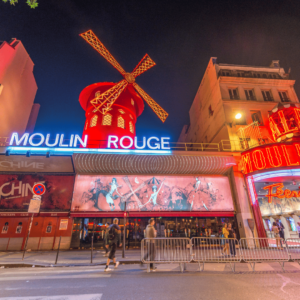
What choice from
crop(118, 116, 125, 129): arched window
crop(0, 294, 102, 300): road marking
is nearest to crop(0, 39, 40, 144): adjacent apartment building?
crop(118, 116, 125, 129): arched window

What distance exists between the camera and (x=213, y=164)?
1461 cm

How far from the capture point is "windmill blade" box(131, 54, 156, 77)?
75.6ft

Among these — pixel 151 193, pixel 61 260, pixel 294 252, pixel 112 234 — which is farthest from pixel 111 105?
pixel 294 252

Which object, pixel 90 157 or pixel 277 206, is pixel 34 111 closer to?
pixel 90 157

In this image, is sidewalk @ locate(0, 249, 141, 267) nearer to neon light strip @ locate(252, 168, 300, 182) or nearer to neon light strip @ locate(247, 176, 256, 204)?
neon light strip @ locate(247, 176, 256, 204)

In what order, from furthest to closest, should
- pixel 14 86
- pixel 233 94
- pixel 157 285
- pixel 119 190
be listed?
pixel 233 94, pixel 14 86, pixel 119 190, pixel 157 285

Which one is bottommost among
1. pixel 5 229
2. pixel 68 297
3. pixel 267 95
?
pixel 68 297

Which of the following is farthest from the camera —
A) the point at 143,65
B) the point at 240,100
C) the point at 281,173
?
the point at 143,65

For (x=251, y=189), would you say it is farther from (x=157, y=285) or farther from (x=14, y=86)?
(x=14, y=86)

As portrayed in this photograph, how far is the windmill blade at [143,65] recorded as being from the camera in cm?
2305

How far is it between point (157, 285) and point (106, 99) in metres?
16.6

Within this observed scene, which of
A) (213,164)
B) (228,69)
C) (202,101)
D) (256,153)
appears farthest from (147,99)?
(256,153)

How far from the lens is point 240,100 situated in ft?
57.1

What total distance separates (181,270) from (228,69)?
20.5 m
